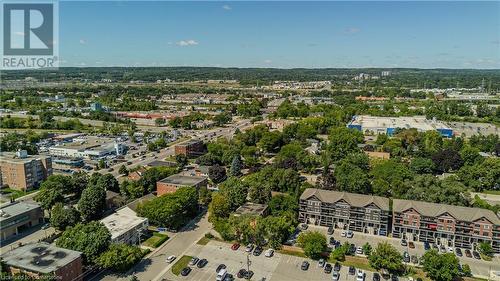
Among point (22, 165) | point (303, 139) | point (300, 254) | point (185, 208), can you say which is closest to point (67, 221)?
point (185, 208)

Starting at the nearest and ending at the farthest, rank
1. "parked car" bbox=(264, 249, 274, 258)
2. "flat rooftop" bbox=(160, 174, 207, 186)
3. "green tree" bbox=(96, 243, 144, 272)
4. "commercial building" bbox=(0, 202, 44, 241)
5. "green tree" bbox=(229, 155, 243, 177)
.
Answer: "green tree" bbox=(96, 243, 144, 272)
"parked car" bbox=(264, 249, 274, 258)
"commercial building" bbox=(0, 202, 44, 241)
"flat rooftop" bbox=(160, 174, 207, 186)
"green tree" bbox=(229, 155, 243, 177)

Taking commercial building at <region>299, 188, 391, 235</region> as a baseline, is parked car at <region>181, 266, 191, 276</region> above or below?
below

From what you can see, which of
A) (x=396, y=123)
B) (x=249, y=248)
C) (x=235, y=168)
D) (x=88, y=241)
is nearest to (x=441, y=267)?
(x=249, y=248)

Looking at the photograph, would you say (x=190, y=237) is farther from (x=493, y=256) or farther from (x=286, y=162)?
(x=493, y=256)

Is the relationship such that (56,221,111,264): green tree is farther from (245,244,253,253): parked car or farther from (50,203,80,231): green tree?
(245,244,253,253): parked car

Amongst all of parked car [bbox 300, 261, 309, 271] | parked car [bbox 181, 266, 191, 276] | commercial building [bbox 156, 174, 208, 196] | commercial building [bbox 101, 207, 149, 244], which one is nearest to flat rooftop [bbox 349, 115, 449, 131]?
commercial building [bbox 156, 174, 208, 196]

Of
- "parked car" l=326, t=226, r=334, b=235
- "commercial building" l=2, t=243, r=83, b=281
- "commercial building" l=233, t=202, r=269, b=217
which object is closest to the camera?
"commercial building" l=2, t=243, r=83, b=281
